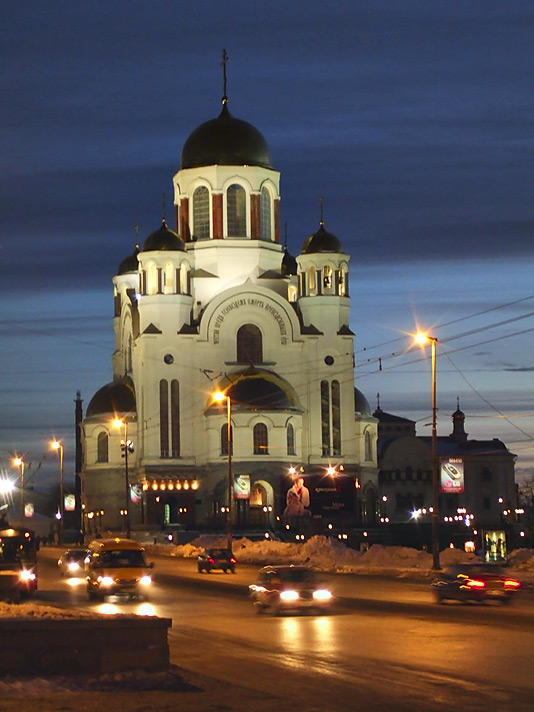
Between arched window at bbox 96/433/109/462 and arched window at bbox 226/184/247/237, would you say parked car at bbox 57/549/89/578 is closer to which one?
arched window at bbox 96/433/109/462

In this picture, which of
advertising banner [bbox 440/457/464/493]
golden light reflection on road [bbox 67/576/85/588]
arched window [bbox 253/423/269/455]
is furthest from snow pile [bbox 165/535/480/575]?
arched window [bbox 253/423/269/455]

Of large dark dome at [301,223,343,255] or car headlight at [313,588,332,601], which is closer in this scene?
car headlight at [313,588,332,601]

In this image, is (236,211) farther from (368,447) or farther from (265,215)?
(368,447)

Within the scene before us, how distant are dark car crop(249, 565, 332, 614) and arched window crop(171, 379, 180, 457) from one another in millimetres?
66668

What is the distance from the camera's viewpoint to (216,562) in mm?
56000

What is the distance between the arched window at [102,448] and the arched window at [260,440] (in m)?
12.6

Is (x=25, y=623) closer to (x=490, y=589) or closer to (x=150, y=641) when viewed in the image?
(x=150, y=641)

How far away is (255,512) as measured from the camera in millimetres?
99688

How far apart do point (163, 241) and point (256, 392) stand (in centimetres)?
1290

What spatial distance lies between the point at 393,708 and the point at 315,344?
8741 centimetres

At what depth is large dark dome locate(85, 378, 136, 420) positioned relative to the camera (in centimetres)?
10519

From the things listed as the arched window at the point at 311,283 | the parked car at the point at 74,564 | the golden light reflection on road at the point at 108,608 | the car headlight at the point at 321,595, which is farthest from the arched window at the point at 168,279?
the car headlight at the point at 321,595

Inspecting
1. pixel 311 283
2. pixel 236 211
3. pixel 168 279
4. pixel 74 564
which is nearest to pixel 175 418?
pixel 168 279

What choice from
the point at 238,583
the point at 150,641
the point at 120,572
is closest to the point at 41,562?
the point at 238,583
